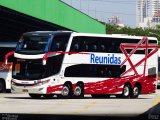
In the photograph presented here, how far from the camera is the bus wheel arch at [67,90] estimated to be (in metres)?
32.2

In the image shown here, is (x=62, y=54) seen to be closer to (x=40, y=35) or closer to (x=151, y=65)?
(x=40, y=35)

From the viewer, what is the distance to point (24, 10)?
38.6m

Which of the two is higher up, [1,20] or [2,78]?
[1,20]

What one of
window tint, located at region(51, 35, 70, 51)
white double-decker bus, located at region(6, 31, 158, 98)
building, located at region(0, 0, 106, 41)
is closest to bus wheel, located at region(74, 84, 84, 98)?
white double-decker bus, located at region(6, 31, 158, 98)

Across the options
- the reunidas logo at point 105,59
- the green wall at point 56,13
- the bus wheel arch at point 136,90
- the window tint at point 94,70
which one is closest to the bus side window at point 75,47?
the window tint at point 94,70

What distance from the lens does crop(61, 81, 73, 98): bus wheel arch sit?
32.2 m

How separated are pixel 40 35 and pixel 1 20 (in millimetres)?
12900

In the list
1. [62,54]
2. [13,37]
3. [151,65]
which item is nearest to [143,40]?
[151,65]

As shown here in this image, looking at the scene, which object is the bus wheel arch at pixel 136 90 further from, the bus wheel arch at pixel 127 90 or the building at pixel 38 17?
the building at pixel 38 17

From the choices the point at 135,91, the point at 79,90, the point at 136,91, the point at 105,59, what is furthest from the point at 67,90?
the point at 136,91

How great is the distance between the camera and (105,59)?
111 feet

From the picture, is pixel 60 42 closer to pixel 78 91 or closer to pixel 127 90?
pixel 78 91

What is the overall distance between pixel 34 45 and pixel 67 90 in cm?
288

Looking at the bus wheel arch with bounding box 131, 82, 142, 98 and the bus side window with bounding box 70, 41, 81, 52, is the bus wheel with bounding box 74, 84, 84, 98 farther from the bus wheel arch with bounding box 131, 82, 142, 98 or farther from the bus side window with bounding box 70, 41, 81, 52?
the bus wheel arch with bounding box 131, 82, 142, 98
